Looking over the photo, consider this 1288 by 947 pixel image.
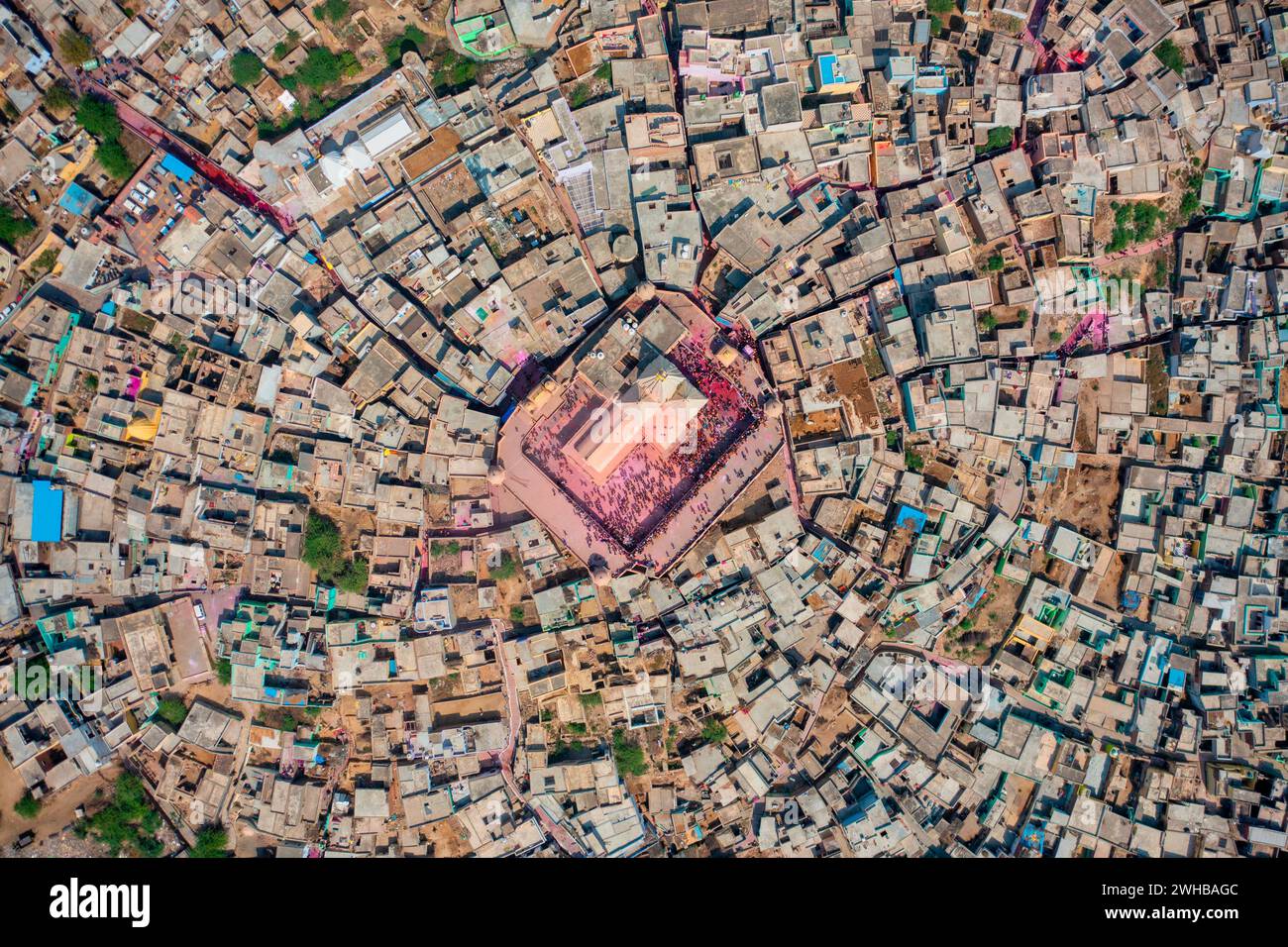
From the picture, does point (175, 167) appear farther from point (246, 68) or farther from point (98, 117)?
point (246, 68)

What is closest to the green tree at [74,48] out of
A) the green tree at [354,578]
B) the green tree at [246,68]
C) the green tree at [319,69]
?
the green tree at [246,68]

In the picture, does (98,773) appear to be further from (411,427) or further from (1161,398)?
(1161,398)

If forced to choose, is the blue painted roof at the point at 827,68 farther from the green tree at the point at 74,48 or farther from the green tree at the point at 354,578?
the green tree at the point at 74,48

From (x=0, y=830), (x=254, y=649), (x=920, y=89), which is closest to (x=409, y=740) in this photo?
(x=254, y=649)

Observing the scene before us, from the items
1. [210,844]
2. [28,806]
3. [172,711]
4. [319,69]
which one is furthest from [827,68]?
[28,806]

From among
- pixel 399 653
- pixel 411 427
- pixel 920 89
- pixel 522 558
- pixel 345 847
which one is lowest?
pixel 345 847

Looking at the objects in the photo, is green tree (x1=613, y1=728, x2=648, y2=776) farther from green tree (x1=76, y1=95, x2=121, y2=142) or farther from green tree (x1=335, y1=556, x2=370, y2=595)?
green tree (x1=76, y1=95, x2=121, y2=142)
